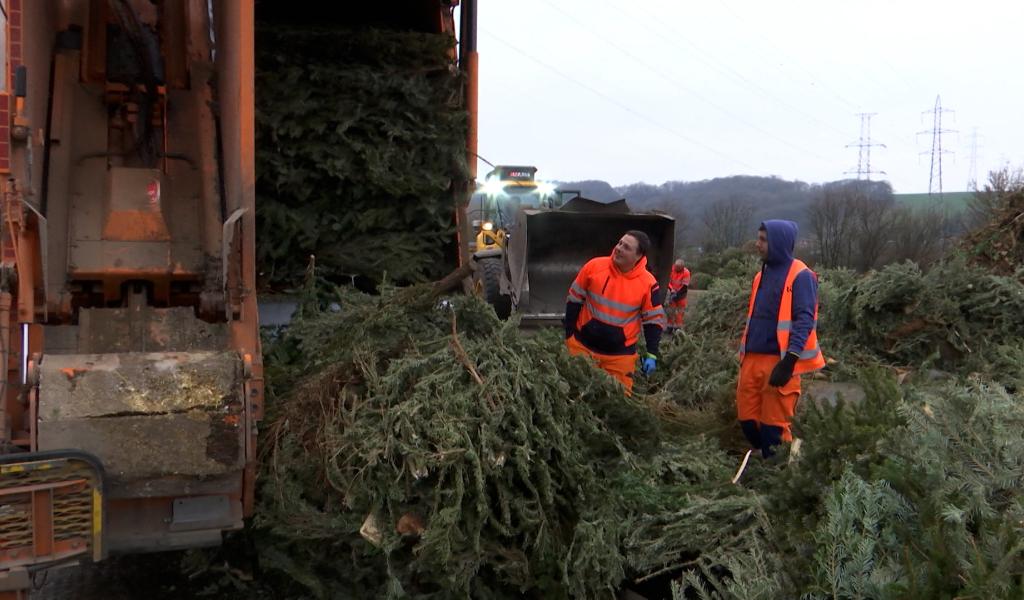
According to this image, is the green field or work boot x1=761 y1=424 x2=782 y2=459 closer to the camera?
work boot x1=761 y1=424 x2=782 y2=459

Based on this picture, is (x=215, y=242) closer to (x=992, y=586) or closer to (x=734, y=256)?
(x=992, y=586)

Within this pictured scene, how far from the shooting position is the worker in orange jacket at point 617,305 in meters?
4.74

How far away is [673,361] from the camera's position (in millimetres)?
7102

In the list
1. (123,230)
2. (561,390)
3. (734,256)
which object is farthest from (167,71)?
(734,256)

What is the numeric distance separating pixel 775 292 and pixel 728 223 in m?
32.7

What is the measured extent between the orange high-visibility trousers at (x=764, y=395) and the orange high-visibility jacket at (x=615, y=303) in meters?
0.67

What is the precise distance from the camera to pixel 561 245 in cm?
816

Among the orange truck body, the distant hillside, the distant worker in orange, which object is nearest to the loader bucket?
the distant worker in orange

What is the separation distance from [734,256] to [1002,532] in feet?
66.2

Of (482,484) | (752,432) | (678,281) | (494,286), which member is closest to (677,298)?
(678,281)

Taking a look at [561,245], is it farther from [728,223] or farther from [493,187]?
[728,223]

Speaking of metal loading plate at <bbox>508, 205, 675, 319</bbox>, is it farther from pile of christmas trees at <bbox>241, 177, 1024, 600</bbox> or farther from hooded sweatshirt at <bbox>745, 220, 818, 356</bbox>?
pile of christmas trees at <bbox>241, 177, 1024, 600</bbox>

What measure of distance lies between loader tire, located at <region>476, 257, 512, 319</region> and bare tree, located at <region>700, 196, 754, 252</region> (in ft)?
78.5

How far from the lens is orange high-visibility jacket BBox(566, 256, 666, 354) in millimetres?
4750
